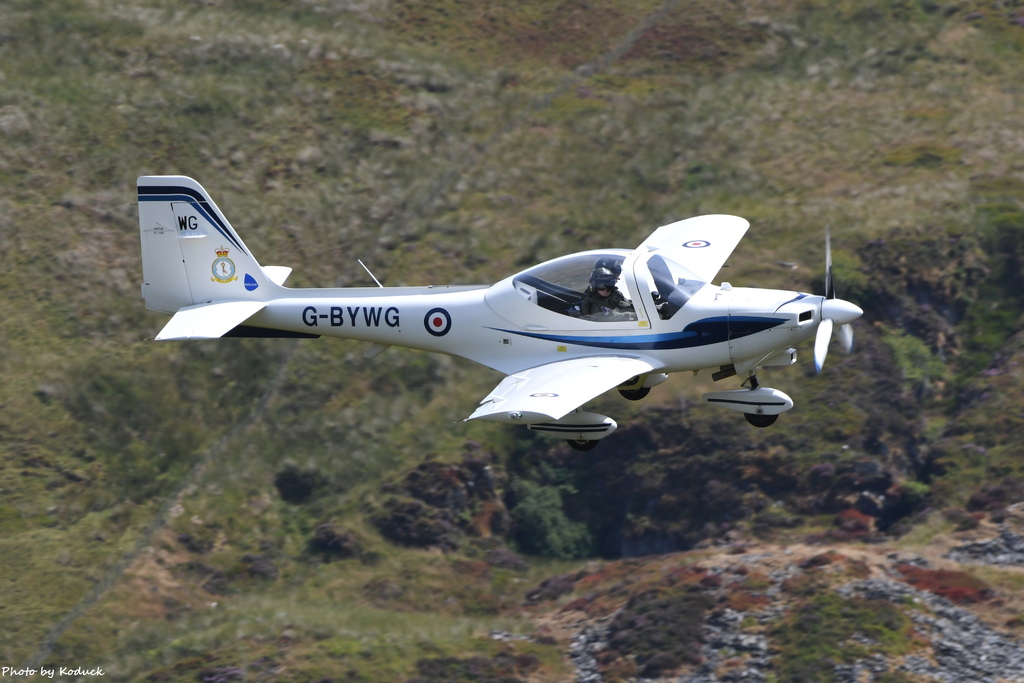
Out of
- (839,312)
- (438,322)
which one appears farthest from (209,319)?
(839,312)

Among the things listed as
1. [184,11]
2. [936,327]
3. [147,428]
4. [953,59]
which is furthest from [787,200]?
[184,11]

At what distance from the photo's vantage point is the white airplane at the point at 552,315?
70.7 ft

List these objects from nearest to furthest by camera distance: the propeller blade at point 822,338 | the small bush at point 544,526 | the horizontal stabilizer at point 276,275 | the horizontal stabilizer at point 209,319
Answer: the propeller blade at point 822,338 < the horizontal stabilizer at point 209,319 < the horizontal stabilizer at point 276,275 < the small bush at point 544,526

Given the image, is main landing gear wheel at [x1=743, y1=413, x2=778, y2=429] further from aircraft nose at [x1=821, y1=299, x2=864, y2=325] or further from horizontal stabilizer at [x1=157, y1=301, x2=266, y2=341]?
horizontal stabilizer at [x1=157, y1=301, x2=266, y2=341]

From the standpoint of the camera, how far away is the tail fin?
25.3m

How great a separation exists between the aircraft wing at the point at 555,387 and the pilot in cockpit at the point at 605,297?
29.0 inches

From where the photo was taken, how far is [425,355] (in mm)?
40375

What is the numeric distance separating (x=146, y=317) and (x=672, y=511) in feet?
55.1

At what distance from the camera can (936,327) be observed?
136 ft

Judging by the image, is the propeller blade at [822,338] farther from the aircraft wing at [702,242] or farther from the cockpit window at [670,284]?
the aircraft wing at [702,242]

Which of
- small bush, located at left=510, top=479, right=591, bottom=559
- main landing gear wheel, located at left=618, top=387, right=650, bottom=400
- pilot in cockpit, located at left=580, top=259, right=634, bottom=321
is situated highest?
pilot in cockpit, located at left=580, top=259, right=634, bottom=321

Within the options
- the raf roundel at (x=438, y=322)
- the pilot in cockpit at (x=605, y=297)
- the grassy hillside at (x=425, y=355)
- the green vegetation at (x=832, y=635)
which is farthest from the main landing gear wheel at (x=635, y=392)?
the grassy hillside at (x=425, y=355)

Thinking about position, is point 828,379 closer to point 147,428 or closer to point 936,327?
point 936,327

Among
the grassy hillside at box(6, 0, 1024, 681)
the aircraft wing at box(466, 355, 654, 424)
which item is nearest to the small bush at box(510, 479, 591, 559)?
the grassy hillside at box(6, 0, 1024, 681)
